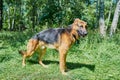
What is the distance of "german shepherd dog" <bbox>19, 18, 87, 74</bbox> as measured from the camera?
8.13 m

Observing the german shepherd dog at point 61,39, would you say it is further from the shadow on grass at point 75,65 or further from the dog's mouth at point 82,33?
the shadow on grass at point 75,65

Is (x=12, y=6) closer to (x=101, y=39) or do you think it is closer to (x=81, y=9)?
(x=81, y=9)

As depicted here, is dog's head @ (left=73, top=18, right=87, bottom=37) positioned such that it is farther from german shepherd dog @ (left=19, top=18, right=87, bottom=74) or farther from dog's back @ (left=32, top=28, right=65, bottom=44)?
dog's back @ (left=32, top=28, right=65, bottom=44)

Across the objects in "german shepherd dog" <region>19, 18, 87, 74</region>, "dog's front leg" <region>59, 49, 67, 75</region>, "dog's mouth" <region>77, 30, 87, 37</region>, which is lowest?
"dog's front leg" <region>59, 49, 67, 75</region>

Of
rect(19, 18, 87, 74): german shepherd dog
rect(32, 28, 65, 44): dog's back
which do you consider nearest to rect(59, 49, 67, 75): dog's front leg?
rect(19, 18, 87, 74): german shepherd dog

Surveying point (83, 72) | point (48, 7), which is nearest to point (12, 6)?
point (48, 7)

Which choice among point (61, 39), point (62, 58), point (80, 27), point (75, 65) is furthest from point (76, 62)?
point (80, 27)

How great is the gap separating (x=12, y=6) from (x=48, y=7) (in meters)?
14.0

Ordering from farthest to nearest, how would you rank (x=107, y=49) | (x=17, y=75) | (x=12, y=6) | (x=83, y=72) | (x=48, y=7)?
(x=12, y=6), (x=48, y=7), (x=107, y=49), (x=83, y=72), (x=17, y=75)

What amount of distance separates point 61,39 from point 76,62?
196 cm

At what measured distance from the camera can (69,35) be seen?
8.49 metres

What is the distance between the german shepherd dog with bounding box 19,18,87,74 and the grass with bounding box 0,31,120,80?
53cm

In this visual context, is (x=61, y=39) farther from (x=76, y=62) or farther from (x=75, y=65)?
(x=76, y=62)

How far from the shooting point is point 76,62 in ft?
33.9
